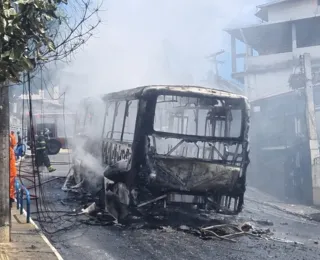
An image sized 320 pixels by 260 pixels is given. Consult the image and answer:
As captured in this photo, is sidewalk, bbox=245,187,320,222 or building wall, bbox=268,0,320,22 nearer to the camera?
sidewalk, bbox=245,187,320,222

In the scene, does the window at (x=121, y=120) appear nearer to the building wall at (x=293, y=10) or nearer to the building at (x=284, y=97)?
the building at (x=284, y=97)

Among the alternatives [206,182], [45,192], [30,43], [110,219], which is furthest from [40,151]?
[30,43]

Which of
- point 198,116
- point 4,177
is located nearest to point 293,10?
point 198,116

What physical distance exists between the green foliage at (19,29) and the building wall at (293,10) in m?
26.9

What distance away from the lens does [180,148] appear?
28.2 ft

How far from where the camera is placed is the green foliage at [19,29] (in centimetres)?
307

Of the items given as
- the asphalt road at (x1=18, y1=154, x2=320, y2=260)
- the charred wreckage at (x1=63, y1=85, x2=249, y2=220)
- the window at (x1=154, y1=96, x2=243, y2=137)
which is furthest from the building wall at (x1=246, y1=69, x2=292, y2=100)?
the asphalt road at (x1=18, y1=154, x2=320, y2=260)

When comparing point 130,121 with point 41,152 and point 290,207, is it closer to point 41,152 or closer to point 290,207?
point 290,207

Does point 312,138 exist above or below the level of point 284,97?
below

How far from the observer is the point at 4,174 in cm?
632

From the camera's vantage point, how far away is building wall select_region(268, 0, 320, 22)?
28.3 meters

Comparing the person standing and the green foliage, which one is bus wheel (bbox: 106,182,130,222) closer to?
the green foliage

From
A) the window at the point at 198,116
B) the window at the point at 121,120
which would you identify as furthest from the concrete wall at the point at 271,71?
the window at the point at 198,116

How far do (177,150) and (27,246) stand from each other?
334 centimetres
